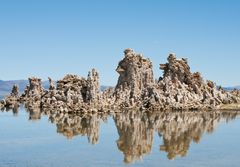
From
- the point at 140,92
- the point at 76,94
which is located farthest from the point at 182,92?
the point at 76,94

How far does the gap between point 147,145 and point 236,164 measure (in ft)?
38.2

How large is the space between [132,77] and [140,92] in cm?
406

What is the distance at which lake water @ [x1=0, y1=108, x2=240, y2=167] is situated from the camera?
35406 mm

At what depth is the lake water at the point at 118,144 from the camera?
116ft

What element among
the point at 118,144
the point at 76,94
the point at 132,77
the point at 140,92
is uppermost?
the point at 132,77

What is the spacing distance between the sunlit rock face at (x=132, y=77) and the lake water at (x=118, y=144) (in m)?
41.1

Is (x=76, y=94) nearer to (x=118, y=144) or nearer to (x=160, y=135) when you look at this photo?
(x=160, y=135)

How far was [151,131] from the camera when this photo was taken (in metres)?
55.4

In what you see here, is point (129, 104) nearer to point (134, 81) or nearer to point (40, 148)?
point (134, 81)

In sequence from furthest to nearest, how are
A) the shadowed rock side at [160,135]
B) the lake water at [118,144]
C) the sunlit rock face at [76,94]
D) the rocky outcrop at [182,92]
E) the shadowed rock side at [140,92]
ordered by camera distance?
the rocky outcrop at [182,92], the shadowed rock side at [140,92], the sunlit rock face at [76,94], the shadowed rock side at [160,135], the lake water at [118,144]

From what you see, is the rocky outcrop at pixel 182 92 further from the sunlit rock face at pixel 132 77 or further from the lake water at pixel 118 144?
the lake water at pixel 118 144

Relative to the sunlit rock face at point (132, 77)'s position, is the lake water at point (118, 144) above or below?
below

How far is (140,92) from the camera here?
109 meters

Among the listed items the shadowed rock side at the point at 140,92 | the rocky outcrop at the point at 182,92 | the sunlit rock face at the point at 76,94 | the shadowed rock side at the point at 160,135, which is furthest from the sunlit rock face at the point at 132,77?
the shadowed rock side at the point at 160,135
